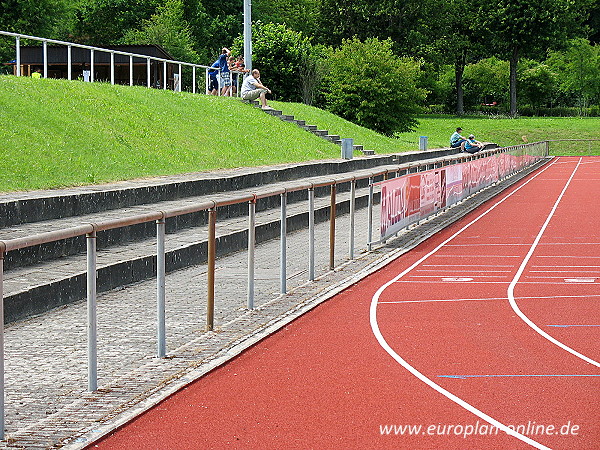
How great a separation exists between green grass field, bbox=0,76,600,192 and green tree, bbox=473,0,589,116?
190 ft

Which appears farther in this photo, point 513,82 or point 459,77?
point 459,77

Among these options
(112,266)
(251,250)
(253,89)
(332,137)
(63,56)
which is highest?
(63,56)

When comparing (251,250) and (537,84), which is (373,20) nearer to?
(537,84)

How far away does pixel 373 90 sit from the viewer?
53.7 meters

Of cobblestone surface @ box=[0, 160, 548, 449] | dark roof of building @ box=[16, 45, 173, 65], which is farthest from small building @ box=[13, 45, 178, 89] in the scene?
cobblestone surface @ box=[0, 160, 548, 449]

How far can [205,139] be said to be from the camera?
28578 millimetres

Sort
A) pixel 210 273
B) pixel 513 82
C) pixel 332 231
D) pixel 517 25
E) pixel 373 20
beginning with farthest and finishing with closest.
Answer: pixel 517 25 → pixel 513 82 → pixel 373 20 → pixel 332 231 → pixel 210 273

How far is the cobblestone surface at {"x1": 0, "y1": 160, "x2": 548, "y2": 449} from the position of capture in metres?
6.84

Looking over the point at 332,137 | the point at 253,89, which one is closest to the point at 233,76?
the point at 253,89

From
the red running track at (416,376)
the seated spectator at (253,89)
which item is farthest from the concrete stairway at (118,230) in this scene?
the seated spectator at (253,89)

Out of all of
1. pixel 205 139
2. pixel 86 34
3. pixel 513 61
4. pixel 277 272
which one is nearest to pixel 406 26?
pixel 513 61

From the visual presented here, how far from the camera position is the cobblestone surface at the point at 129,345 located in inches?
269

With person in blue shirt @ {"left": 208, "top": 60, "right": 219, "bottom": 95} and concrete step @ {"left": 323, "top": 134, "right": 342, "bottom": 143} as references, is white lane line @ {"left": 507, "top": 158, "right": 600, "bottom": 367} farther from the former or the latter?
person in blue shirt @ {"left": 208, "top": 60, "right": 219, "bottom": 95}

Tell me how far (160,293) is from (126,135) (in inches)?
642
